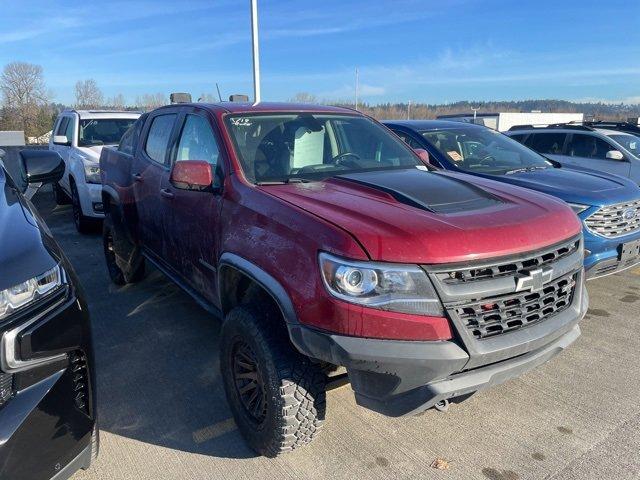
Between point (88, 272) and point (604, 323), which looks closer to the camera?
point (604, 323)

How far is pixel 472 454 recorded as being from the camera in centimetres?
270

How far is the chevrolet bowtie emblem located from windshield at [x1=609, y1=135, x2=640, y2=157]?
8821mm

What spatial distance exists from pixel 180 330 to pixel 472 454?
2608 mm

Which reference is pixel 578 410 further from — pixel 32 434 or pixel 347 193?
pixel 32 434

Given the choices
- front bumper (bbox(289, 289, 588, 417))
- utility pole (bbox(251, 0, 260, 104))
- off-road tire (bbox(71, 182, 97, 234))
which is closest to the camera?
front bumper (bbox(289, 289, 588, 417))

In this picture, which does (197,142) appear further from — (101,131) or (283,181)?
(101,131)

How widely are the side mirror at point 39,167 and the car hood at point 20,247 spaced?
93cm

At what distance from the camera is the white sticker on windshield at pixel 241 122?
11.1 feet

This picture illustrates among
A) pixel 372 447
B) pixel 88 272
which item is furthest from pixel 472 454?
pixel 88 272

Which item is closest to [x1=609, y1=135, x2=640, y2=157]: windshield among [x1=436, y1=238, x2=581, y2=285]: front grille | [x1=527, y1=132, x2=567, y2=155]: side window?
[x1=527, y1=132, x2=567, y2=155]: side window

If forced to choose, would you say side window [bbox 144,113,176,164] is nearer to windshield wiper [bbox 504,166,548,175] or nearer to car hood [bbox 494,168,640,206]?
A: car hood [bbox 494,168,640,206]

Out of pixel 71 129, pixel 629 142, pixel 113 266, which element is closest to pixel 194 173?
pixel 113 266

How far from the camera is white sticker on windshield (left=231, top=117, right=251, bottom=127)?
337cm

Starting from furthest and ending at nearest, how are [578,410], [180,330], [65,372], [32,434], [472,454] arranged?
[180,330] < [578,410] < [472,454] < [65,372] < [32,434]
